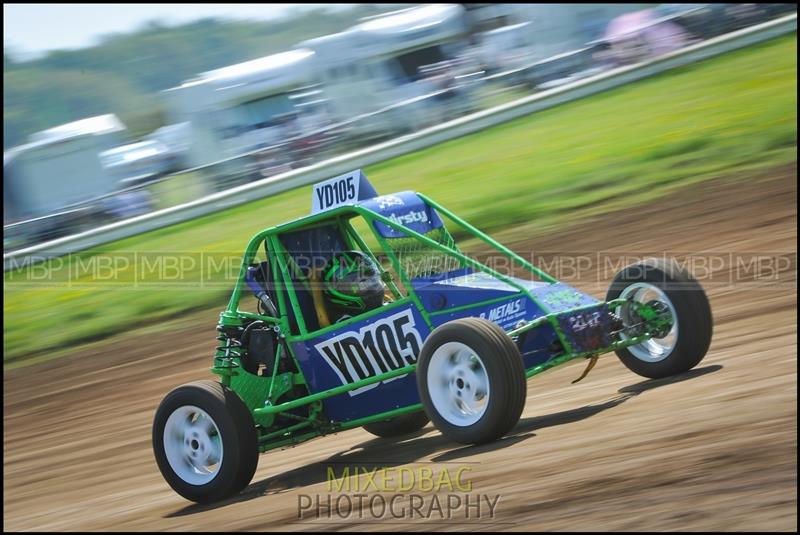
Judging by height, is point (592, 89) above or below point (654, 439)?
above

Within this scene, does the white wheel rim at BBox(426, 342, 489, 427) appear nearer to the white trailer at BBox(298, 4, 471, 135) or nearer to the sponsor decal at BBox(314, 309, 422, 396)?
the sponsor decal at BBox(314, 309, 422, 396)

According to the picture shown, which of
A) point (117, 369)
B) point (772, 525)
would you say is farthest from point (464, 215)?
point (772, 525)

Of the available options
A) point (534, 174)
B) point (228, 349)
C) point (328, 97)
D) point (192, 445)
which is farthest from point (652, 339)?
point (328, 97)

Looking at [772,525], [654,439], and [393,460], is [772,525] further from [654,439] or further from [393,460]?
[393,460]

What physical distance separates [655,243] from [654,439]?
251 inches

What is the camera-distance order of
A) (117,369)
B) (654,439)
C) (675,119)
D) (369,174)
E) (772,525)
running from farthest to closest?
(369,174), (675,119), (117,369), (654,439), (772,525)

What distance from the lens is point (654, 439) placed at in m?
4.92

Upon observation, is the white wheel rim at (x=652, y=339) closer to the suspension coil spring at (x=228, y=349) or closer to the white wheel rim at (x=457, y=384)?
the white wheel rim at (x=457, y=384)

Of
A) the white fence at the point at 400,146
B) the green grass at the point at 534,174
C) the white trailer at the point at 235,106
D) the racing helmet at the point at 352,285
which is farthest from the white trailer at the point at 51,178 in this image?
the racing helmet at the point at 352,285

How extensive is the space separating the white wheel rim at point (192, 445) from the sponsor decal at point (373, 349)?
80 cm

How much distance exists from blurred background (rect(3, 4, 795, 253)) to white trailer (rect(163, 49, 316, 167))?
2 centimetres

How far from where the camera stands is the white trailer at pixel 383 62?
1850 cm

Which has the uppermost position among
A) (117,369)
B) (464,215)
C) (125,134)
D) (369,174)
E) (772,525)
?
(125,134)

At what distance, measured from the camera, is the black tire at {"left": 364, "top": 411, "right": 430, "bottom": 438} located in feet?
24.1
